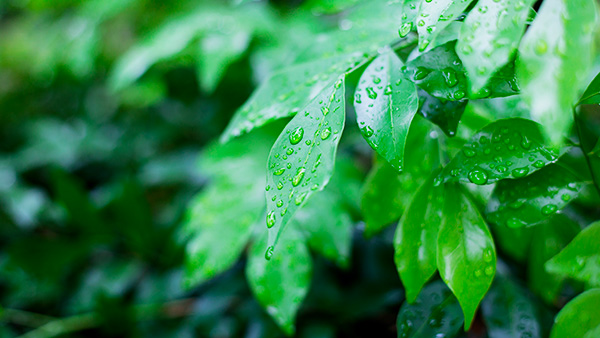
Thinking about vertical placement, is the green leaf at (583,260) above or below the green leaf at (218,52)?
above

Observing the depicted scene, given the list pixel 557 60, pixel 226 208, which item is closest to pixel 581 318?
pixel 557 60

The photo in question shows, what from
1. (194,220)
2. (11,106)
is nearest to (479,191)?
(194,220)

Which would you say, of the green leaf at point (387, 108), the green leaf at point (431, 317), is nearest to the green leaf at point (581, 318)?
the green leaf at point (431, 317)

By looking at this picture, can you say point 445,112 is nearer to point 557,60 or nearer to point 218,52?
point 557,60

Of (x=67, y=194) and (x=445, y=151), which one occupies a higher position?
(x=445, y=151)

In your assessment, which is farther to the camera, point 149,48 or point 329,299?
point 149,48

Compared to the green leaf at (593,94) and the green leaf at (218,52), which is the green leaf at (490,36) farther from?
the green leaf at (218,52)

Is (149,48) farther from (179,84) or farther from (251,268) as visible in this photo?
(251,268)
